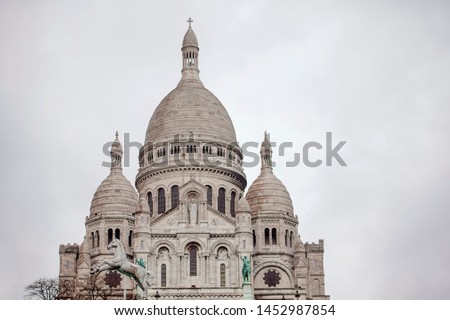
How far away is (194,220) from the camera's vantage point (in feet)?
329

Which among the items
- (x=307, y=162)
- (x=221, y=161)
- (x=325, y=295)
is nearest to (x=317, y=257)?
(x=325, y=295)

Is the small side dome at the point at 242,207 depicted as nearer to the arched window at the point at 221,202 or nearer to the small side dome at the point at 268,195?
the small side dome at the point at 268,195

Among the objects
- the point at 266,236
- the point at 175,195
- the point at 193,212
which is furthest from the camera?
the point at 175,195

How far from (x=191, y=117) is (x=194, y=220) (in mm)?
14897

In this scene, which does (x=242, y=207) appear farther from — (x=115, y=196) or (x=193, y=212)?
(x=115, y=196)

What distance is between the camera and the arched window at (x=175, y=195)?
354ft

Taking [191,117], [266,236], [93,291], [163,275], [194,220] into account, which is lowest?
[93,291]

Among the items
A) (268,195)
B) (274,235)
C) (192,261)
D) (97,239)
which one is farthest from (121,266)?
(268,195)

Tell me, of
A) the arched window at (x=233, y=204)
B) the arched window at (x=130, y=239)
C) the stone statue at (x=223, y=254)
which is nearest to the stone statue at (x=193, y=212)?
the stone statue at (x=223, y=254)

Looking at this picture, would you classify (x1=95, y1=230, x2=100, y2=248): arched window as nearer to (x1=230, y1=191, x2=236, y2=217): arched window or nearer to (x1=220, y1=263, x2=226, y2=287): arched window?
(x1=230, y1=191, x2=236, y2=217): arched window

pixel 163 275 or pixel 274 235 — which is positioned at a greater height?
pixel 274 235

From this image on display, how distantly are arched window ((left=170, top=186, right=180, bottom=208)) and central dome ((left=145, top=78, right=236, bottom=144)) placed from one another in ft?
16.6
